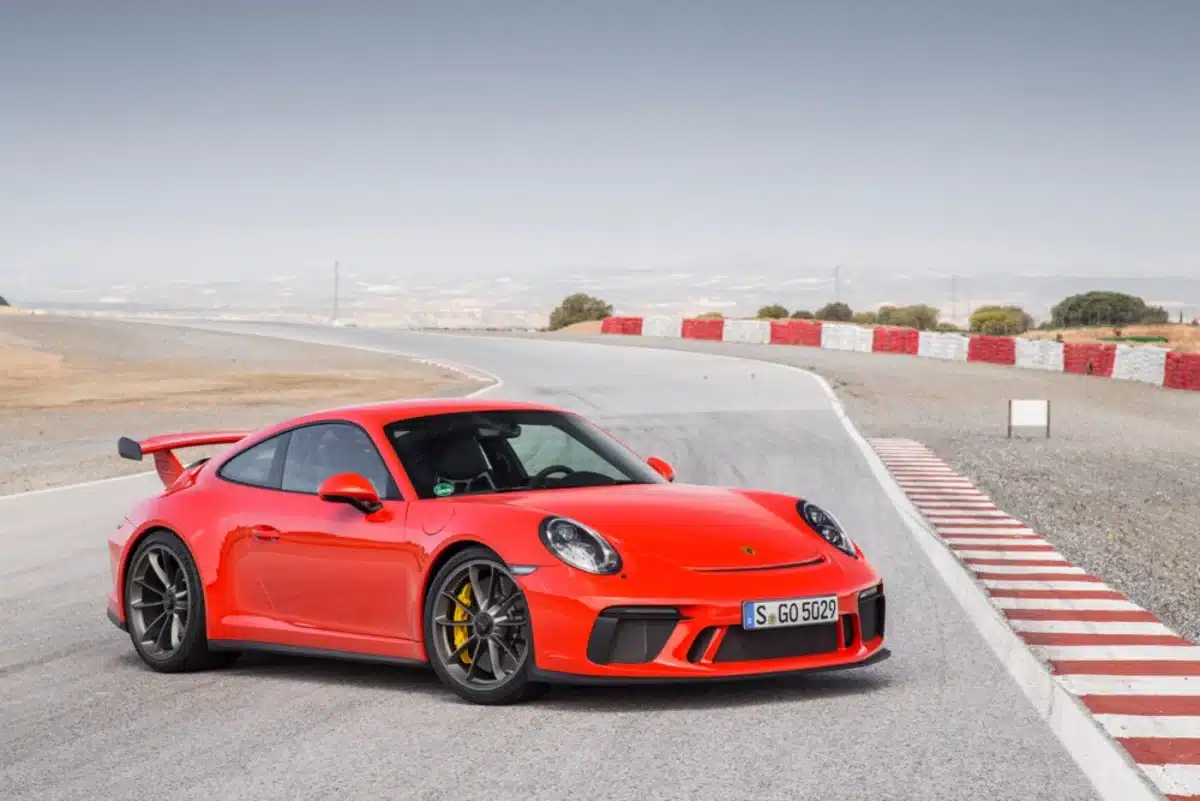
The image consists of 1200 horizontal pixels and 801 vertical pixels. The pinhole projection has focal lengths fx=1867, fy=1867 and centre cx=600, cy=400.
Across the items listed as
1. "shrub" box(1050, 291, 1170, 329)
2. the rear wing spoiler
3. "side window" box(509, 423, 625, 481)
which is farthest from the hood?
"shrub" box(1050, 291, 1170, 329)

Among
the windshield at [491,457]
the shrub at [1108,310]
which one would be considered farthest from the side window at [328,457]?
the shrub at [1108,310]

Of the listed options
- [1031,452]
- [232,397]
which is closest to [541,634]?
[1031,452]

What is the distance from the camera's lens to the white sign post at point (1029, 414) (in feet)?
90.1

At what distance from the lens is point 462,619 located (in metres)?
7.25

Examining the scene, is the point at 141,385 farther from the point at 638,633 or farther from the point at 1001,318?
the point at 1001,318

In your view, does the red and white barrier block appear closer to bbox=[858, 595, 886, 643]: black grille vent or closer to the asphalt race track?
the asphalt race track

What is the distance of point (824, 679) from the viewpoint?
779 centimetres

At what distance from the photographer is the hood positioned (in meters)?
7.21

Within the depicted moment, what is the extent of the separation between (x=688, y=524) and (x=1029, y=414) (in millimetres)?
21098

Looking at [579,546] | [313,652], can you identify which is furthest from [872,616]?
[313,652]

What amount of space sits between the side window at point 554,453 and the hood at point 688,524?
557 mm

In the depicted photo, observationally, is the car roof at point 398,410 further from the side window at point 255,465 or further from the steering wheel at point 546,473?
the steering wheel at point 546,473

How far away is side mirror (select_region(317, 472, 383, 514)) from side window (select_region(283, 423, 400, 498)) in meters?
0.28

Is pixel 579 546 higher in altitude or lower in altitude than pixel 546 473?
lower
